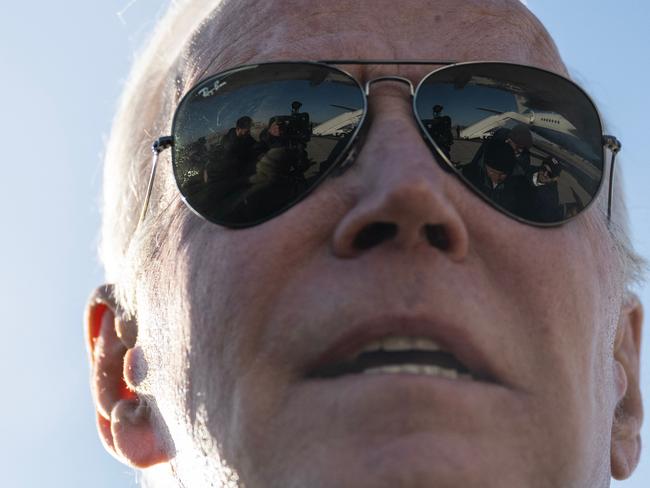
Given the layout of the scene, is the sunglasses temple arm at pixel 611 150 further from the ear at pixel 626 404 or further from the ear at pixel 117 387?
the ear at pixel 117 387

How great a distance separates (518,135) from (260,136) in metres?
0.72

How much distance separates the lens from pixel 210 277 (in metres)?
2.29

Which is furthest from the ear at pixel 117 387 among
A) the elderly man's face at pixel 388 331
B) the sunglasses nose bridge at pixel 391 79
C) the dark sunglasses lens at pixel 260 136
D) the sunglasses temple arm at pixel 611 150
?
the sunglasses temple arm at pixel 611 150

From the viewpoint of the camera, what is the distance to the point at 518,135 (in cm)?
233

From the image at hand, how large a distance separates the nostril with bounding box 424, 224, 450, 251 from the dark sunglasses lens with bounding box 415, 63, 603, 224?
0.24 m

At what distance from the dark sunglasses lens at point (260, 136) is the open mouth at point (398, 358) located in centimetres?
48

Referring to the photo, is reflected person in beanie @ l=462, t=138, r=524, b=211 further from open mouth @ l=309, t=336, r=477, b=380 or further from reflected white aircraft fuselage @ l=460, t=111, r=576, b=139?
open mouth @ l=309, t=336, r=477, b=380

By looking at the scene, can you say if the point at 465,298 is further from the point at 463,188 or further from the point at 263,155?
the point at 263,155

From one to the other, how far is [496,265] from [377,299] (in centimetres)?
39

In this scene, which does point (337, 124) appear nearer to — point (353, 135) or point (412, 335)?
point (353, 135)

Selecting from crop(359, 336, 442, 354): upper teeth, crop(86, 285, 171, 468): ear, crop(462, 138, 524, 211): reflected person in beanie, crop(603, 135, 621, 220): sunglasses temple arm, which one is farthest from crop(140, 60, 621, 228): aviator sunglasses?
crop(86, 285, 171, 468): ear

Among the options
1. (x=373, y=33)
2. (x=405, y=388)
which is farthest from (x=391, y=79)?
(x=405, y=388)

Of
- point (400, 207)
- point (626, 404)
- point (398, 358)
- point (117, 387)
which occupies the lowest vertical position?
point (626, 404)

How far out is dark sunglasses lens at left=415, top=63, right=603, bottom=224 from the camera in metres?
2.25
